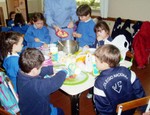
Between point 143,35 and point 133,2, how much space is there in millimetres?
814

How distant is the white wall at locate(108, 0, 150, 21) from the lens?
3.08 meters

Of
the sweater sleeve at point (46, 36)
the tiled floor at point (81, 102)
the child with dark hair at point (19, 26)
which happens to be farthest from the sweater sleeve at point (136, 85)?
the child with dark hair at point (19, 26)

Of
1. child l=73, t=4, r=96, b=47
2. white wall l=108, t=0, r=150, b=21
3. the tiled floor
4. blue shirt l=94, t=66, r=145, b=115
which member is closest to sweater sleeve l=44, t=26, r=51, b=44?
child l=73, t=4, r=96, b=47

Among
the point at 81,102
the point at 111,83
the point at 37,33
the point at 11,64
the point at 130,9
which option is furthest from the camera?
the point at 130,9

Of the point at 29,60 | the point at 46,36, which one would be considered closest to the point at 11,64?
the point at 29,60

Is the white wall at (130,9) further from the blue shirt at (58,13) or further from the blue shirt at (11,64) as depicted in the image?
the blue shirt at (11,64)

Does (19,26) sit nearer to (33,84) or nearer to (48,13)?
(48,13)

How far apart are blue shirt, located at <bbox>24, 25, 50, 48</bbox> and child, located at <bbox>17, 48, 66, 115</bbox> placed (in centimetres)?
106

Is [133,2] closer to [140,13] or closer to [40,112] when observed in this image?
[140,13]

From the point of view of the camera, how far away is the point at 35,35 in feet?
7.13

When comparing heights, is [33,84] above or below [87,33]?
below

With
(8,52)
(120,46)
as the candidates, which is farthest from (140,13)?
(8,52)

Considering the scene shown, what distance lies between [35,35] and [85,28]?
645 mm

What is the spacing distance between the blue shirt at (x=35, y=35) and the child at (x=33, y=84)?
1058 mm
